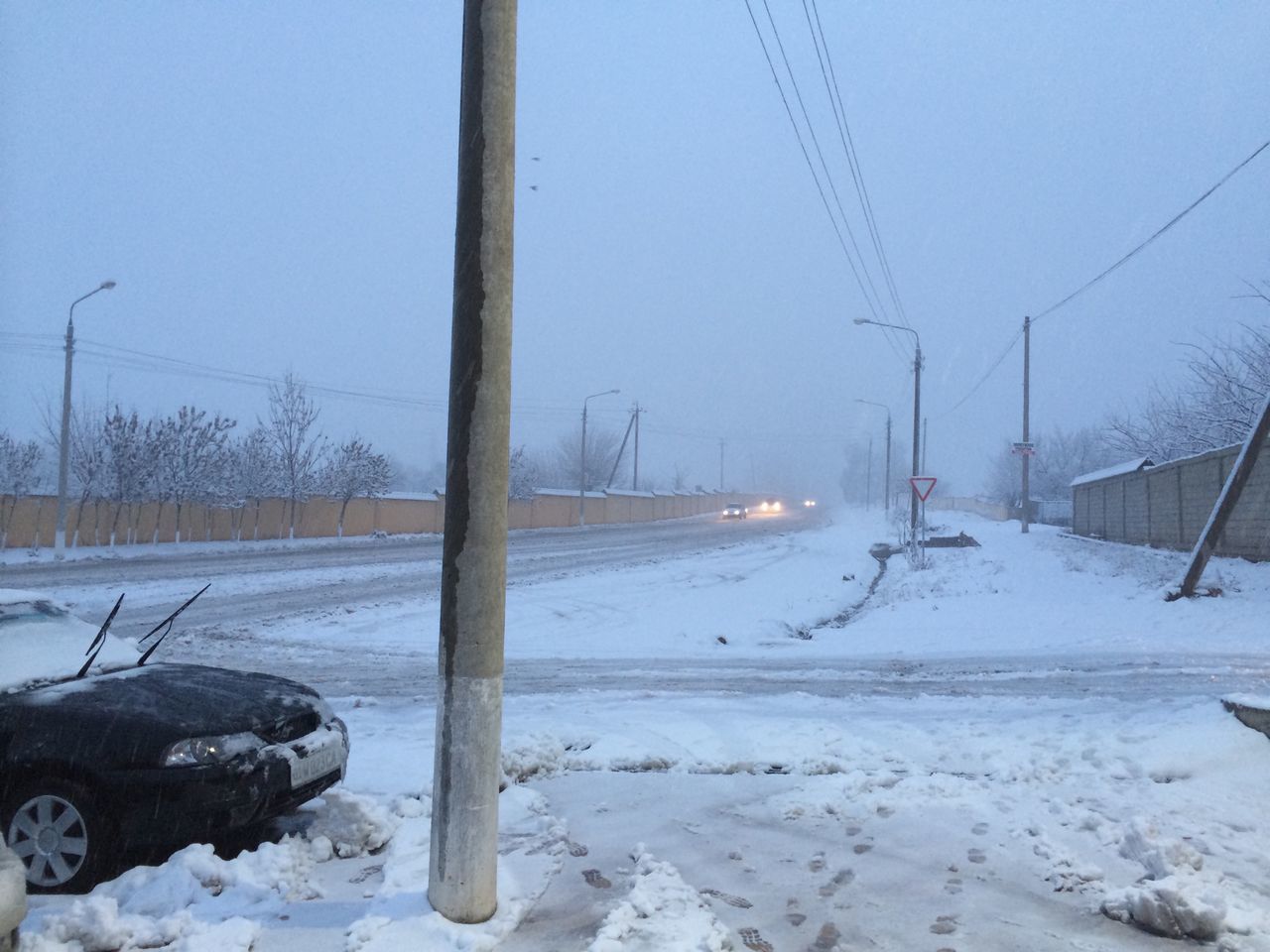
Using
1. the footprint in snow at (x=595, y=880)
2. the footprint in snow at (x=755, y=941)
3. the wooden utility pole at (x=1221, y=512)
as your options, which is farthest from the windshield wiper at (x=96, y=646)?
the wooden utility pole at (x=1221, y=512)

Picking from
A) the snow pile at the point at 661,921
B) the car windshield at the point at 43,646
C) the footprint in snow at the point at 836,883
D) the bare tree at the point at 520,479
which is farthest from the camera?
the bare tree at the point at 520,479

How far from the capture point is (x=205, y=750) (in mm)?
4371

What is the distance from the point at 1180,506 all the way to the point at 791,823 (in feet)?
73.8

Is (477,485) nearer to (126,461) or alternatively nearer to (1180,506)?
(1180,506)

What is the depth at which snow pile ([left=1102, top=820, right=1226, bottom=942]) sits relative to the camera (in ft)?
12.2

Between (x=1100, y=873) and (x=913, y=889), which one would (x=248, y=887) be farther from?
(x=1100, y=873)

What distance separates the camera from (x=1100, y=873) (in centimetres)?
431

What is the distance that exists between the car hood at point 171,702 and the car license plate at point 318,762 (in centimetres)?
23

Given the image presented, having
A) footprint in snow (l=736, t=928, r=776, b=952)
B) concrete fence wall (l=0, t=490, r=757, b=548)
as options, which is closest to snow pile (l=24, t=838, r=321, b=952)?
footprint in snow (l=736, t=928, r=776, b=952)

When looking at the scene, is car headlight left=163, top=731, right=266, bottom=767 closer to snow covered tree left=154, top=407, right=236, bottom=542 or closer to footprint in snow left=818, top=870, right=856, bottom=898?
footprint in snow left=818, top=870, right=856, bottom=898

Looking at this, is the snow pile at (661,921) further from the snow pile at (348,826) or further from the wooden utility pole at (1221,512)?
the wooden utility pole at (1221,512)

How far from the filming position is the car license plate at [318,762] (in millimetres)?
4719

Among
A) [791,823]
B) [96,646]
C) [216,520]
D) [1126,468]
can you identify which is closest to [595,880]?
[791,823]

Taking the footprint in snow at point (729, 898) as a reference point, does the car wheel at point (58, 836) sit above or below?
above
